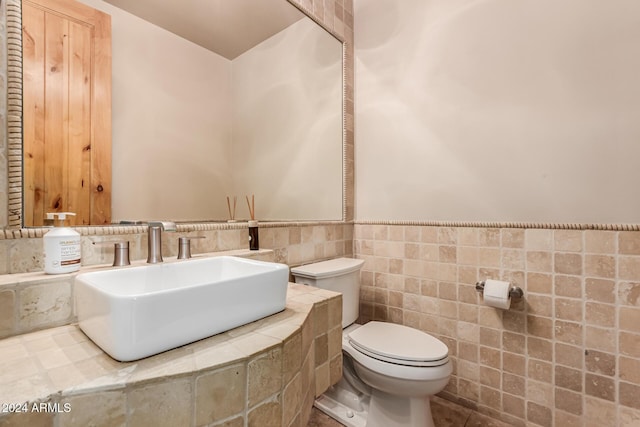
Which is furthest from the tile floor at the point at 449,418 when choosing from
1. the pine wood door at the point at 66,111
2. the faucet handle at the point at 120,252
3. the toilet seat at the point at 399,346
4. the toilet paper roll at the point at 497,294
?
the pine wood door at the point at 66,111

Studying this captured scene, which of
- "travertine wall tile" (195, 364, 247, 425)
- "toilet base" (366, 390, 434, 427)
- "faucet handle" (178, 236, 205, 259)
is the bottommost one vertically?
"toilet base" (366, 390, 434, 427)

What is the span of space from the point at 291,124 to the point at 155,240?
1179mm

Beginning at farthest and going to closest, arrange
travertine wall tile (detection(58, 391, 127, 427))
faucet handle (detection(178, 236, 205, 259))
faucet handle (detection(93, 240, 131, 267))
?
faucet handle (detection(178, 236, 205, 259))
faucet handle (detection(93, 240, 131, 267))
travertine wall tile (detection(58, 391, 127, 427))

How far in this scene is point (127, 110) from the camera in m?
1.07

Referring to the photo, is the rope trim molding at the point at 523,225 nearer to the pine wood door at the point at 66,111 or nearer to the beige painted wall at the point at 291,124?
the beige painted wall at the point at 291,124

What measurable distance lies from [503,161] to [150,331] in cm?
158

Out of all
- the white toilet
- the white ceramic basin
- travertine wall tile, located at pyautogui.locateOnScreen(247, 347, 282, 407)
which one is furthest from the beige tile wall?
travertine wall tile, located at pyautogui.locateOnScreen(247, 347, 282, 407)

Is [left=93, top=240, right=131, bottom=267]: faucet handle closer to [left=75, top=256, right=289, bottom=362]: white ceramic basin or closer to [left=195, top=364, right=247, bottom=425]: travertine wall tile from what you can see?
[left=75, top=256, right=289, bottom=362]: white ceramic basin

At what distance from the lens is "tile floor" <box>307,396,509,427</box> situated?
1.37 metres

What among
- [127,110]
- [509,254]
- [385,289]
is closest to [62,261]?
[127,110]

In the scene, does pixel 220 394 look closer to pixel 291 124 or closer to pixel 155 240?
pixel 155 240

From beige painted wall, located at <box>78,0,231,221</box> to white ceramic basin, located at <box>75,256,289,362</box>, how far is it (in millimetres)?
332

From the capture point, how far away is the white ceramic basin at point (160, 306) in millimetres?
517

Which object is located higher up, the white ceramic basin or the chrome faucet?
the chrome faucet
